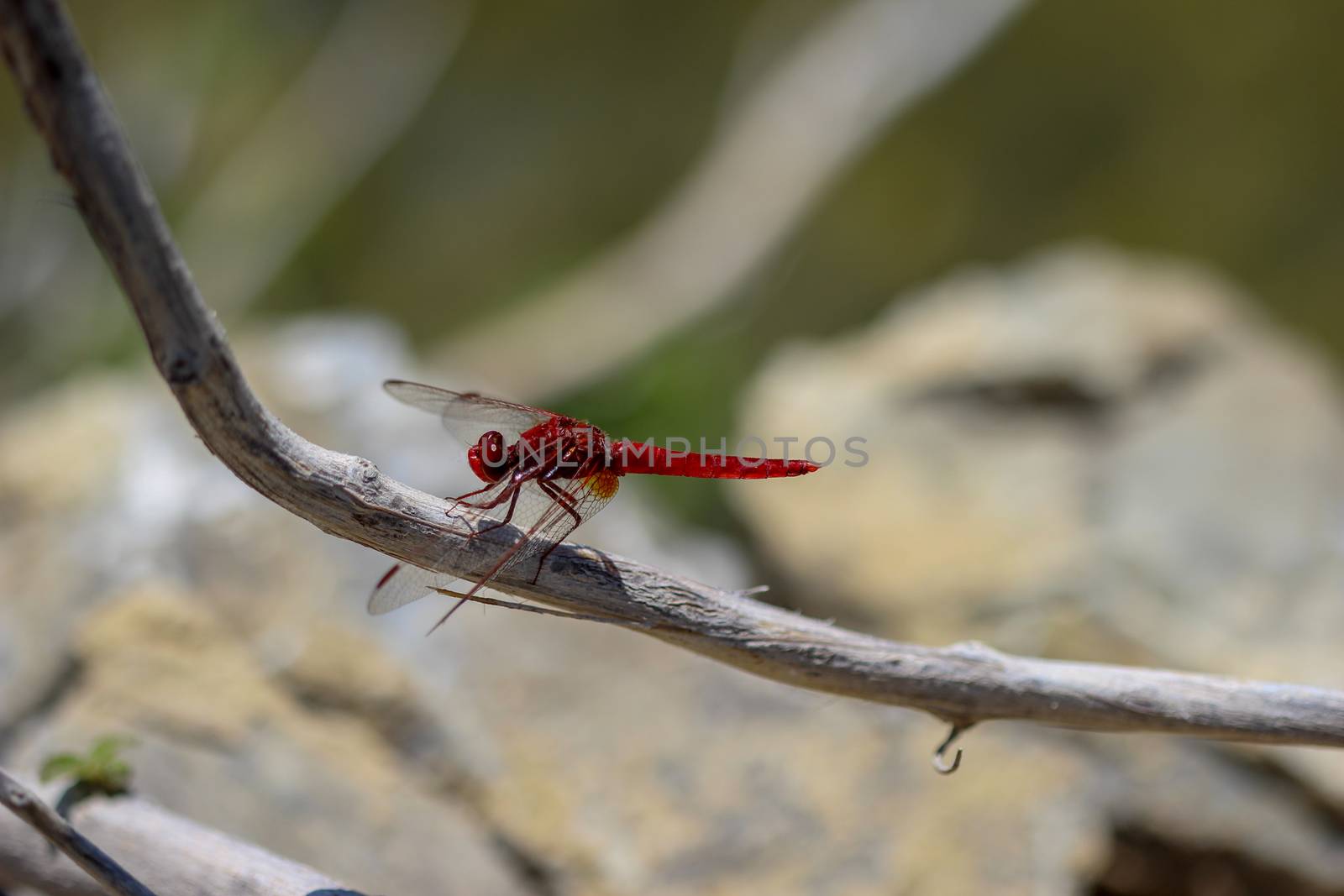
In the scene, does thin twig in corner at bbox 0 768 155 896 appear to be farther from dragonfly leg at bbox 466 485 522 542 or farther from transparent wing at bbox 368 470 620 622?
dragonfly leg at bbox 466 485 522 542

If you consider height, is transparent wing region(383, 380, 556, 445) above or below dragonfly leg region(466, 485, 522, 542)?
above

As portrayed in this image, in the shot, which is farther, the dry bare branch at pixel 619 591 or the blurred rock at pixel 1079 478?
the blurred rock at pixel 1079 478

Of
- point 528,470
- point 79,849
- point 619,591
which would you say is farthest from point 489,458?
point 79,849

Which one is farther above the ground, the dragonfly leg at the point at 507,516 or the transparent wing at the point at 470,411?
the transparent wing at the point at 470,411

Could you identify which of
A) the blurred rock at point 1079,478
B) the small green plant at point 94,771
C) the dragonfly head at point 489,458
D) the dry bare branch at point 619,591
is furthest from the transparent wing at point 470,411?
the blurred rock at point 1079,478

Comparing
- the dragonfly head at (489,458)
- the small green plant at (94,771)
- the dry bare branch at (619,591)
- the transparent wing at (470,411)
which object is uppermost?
the transparent wing at (470,411)

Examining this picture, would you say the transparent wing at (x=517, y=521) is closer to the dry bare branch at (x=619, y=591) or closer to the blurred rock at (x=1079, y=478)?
the dry bare branch at (x=619, y=591)

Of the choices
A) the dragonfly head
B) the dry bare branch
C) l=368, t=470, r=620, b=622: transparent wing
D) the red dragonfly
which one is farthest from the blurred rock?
the dragonfly head

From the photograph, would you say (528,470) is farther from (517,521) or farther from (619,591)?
(619,591)

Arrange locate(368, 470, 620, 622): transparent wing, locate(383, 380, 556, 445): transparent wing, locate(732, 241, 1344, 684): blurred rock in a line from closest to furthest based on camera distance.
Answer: locate(368, 470, 620, 622): transparent wing → locate(383, 380, 556, 445): transparent wing → locate(732, 241, 1344, 684): blurred rock
